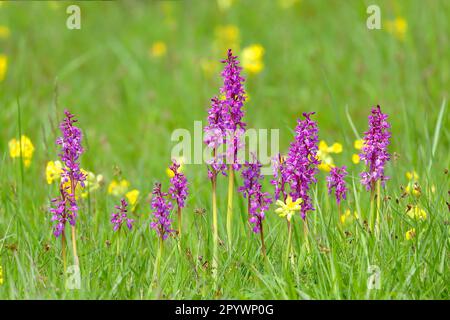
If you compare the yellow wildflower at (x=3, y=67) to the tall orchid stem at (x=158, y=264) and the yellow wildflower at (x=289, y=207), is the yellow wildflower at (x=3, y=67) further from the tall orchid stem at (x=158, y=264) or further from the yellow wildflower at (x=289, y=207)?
the yellow wildflower at (x=289, y=207)

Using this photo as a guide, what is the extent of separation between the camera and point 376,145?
9.17ft

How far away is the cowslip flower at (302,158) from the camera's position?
109 inches

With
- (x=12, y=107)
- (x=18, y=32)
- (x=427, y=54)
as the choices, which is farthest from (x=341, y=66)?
(x=18, y=32)

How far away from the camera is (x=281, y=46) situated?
707 cm

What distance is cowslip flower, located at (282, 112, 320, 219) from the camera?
9.07 feet

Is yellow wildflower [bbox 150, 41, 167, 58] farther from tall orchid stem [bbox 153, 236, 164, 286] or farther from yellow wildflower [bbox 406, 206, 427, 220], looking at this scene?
tall orchid stem [bbox 153, 236, 164, 286]

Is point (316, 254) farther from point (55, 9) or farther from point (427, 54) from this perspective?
point (55, 9)

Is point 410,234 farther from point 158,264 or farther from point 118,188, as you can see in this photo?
point 118,188

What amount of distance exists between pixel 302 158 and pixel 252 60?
12.8ft

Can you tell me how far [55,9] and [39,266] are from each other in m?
5.65

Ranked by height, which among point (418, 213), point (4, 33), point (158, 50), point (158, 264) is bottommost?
point (158, 264)

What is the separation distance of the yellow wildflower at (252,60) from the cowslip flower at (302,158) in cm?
371

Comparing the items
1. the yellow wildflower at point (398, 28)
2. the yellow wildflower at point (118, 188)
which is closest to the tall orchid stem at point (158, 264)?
the yellow wildflower at point (118, 188)

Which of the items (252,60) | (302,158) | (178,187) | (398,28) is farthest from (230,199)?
(398,28)
